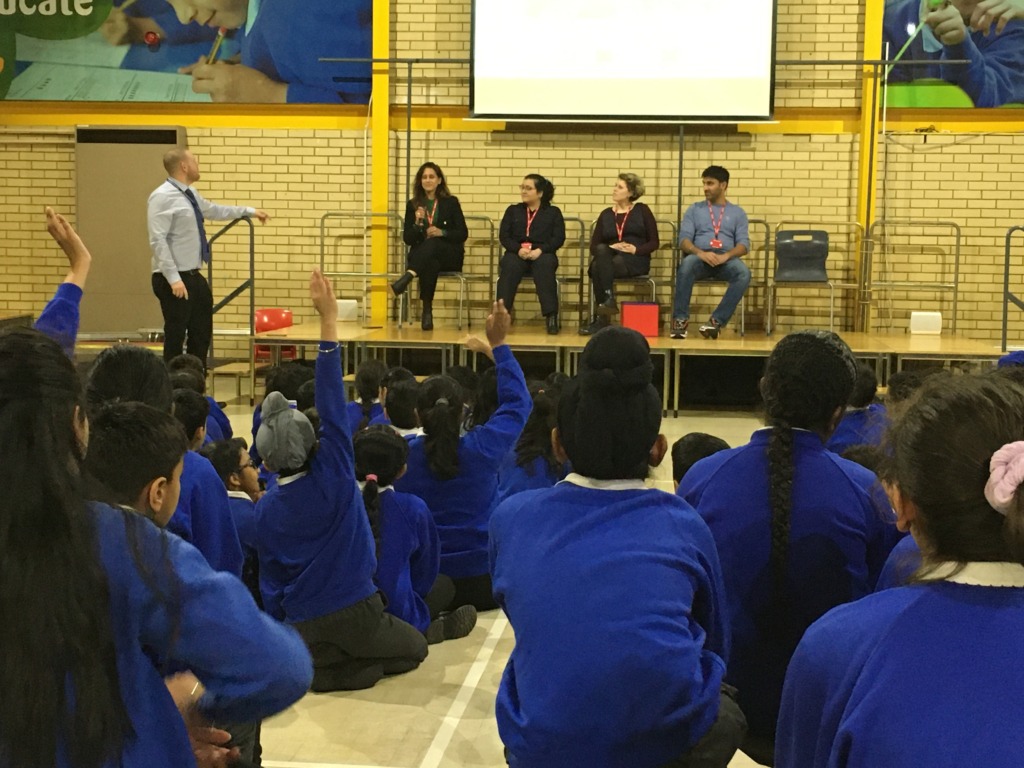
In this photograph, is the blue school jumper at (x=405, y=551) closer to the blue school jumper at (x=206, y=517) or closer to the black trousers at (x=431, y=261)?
the blue school jumper at (x=206, y=517)

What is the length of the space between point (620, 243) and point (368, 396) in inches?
170

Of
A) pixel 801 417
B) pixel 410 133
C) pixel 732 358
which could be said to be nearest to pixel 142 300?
pixel 410 133

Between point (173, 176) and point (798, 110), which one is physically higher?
point (798, 110)

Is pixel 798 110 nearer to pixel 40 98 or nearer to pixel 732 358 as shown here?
pixel 732 358

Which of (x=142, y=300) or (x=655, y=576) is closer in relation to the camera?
(x=655, y=576)

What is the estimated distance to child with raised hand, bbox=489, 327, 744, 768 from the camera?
6.15ft

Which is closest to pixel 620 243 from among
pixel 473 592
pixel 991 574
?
pixel 473 592

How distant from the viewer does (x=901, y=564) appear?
1.61 metres

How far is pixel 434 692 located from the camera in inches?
134

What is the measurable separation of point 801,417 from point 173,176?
217 inches

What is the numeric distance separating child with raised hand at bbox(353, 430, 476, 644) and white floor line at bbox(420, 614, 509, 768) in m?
0.13

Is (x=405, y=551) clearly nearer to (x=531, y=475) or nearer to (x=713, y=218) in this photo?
(x=531, y=475)

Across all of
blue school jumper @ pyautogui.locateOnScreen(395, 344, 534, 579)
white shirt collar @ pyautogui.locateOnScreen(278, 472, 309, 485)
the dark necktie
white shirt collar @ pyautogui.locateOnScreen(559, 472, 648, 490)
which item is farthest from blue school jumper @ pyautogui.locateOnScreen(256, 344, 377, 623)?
the dark necktie

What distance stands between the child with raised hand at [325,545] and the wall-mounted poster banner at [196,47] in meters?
7.37
